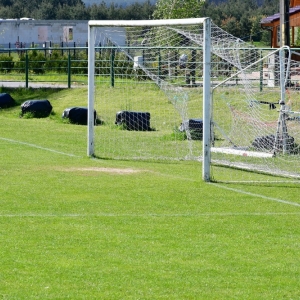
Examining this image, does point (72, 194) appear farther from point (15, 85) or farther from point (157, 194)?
point (15, 85)

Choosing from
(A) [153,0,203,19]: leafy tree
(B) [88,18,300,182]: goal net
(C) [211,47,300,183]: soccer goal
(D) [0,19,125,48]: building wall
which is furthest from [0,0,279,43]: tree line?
(C) [211,47,300,183]: soccer goal

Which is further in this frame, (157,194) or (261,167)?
(261,167)

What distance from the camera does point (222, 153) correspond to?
18688 mm

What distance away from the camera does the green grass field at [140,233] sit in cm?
866

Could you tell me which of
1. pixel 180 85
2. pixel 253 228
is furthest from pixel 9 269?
pixel 180 85

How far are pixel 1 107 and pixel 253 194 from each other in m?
17.5

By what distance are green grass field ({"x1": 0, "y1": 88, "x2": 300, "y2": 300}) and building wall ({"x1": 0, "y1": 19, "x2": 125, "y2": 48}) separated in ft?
205

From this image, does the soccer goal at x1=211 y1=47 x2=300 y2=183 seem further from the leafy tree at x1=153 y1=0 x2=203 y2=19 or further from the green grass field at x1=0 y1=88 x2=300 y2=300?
the leafy tree at x1=153 y1=0 x2=203 y2=19

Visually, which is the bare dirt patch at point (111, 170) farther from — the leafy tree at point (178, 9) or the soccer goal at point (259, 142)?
A: the leafy tree at point (178, 9)

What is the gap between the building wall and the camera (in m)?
78.9

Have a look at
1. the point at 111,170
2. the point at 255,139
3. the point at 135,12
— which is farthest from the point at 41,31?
the point at 111,170

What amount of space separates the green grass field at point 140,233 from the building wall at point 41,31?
6236 cm

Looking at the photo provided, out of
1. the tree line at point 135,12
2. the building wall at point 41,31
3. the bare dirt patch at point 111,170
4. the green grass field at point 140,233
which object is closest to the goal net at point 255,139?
the green grass field at point 140,233

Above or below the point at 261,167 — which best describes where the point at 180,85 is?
above
